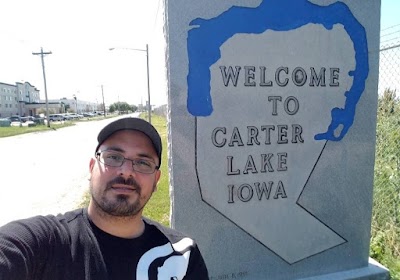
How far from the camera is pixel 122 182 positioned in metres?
1.50

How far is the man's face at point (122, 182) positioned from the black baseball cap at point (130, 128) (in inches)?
1.0

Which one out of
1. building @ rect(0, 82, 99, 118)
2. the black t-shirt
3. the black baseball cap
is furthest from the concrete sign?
building @ rect(0, 82, 99, 118)

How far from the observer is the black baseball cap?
160cm

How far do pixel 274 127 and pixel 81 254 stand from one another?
79.0 inches

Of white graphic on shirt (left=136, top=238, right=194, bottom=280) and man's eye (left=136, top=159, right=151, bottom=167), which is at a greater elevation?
man's eye (left=136, top=159, right=151, bottom=167)

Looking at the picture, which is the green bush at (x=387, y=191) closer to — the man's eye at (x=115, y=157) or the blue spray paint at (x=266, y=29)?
the blue spray paint at (x=266, y=29)

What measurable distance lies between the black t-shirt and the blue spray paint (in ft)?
4.45

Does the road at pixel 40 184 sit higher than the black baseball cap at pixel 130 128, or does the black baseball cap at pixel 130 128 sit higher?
the black baseball cap at pixel 130 128

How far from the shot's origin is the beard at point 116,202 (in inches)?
58.7

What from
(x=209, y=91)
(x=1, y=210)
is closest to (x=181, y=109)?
(x=209, y=91)

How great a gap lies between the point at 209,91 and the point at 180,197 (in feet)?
3.03

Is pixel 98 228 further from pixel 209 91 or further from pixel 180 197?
pixel 209 91

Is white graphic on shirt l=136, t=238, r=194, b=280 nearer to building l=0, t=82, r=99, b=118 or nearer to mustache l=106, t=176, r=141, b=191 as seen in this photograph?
mustache l=106, t=176, r=141, b=191

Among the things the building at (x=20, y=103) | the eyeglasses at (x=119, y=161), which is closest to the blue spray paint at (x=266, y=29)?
the eyeglasses at (x=119, y=161)
